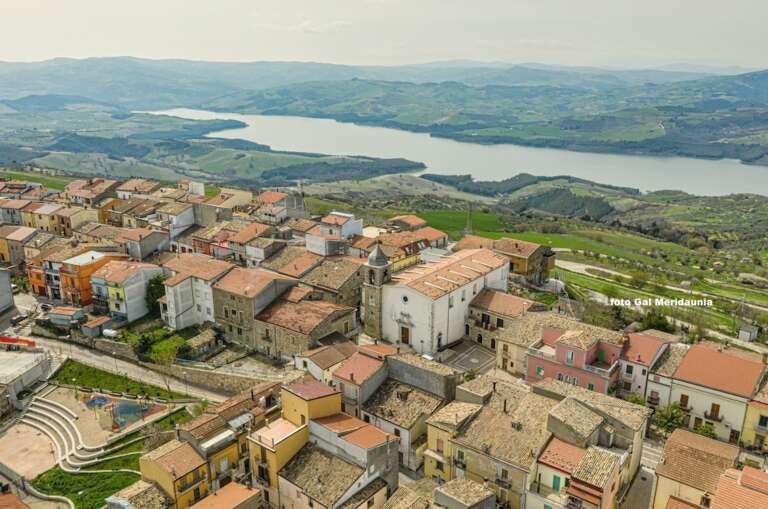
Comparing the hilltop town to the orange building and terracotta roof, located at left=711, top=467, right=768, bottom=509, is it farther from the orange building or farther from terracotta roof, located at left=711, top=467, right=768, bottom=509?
the orange building

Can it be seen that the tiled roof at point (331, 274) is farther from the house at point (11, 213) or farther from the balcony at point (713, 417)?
the house at point (11, 213)

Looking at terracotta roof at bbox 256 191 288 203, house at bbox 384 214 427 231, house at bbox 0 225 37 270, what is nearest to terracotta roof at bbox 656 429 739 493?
house at bbox 384 214 427 231

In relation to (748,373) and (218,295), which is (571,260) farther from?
(218,295)

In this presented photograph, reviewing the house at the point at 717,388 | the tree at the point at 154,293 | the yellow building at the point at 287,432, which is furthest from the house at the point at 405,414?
the tree at the point at 154,293

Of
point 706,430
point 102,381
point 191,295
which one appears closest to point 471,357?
point 706,430

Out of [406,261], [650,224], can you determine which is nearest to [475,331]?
[406,261]
